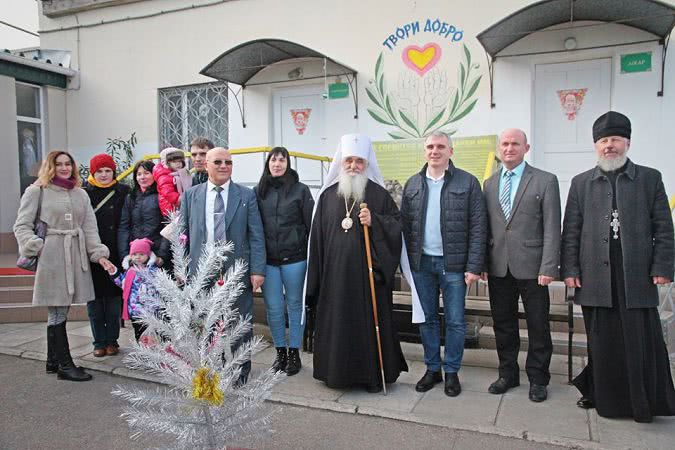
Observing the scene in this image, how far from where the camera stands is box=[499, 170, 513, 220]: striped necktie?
3.87m

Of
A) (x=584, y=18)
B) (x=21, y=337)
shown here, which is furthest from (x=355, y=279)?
(x=584, y=18)

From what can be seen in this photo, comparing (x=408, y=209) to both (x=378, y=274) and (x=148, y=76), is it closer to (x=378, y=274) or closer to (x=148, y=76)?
(x=378, y=274)

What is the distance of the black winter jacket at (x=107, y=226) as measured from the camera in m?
4.92

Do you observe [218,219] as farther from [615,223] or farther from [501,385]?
[615,223]

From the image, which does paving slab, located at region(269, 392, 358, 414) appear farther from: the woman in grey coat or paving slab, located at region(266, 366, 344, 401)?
the woman in grey coat

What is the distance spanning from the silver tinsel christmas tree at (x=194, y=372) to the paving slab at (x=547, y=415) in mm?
2029

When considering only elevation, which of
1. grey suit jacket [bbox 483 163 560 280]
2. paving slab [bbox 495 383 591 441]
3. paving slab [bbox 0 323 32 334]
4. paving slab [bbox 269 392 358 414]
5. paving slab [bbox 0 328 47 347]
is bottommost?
paving slab [bbox 269 392 358 414]

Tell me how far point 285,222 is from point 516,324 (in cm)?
199

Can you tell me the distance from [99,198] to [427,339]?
327cm

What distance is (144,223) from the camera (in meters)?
4.78

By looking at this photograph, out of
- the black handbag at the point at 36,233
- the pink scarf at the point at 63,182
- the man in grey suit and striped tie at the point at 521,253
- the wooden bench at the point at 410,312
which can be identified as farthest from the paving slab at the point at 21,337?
the man in grey suit and striped tie at the point at 521,253

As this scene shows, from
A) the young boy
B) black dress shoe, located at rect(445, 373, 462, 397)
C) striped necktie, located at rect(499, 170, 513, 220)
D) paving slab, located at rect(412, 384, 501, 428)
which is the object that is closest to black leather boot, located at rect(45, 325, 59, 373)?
the young boy

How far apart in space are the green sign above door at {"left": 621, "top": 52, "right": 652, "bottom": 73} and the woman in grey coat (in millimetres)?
6351

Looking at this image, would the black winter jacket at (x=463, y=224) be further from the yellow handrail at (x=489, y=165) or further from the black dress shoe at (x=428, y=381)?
the yellow handrail at (x=489, y=165)
